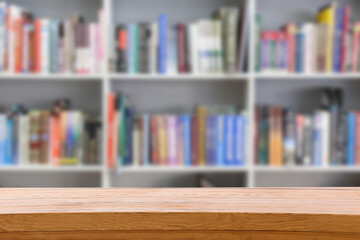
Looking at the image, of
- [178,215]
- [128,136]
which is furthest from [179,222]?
[128,136]

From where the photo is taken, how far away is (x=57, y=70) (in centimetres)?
238

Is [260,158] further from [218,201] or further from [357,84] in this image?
[218,201]

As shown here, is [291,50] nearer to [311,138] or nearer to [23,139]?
[311,138]

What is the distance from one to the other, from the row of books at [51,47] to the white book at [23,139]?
0.82ft

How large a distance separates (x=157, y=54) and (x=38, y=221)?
2.07 metres

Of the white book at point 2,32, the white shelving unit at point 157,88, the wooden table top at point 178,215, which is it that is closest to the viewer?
the wooden table top at point 178,215

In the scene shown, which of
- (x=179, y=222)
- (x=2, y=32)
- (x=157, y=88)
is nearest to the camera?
(x=179, y=222)

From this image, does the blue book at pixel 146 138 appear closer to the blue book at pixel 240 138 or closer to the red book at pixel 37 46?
the blue book at pixel 240 138

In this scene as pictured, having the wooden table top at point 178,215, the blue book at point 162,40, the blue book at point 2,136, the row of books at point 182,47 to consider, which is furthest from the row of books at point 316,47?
the wooden table top at point 178,215

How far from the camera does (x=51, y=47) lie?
2375 millimetres

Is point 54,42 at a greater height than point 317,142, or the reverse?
point 54,42

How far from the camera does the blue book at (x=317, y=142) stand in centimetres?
241

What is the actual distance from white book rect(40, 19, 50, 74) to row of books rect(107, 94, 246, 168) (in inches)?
14.3

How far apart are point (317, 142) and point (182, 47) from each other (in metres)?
0.85
